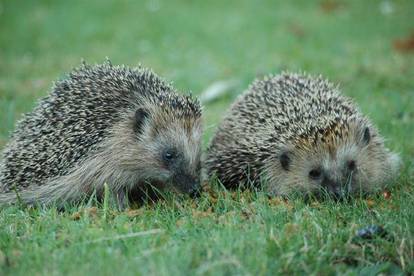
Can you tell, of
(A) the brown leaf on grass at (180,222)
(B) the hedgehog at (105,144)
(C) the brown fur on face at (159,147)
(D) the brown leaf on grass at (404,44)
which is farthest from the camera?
(D) the brown leaf on grass at (404,44)

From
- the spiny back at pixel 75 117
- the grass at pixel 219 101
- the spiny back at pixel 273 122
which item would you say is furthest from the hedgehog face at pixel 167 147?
the spiny back at pixel 273 122

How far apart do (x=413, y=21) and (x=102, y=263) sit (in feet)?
40.6

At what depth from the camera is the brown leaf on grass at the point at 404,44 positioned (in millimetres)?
12031

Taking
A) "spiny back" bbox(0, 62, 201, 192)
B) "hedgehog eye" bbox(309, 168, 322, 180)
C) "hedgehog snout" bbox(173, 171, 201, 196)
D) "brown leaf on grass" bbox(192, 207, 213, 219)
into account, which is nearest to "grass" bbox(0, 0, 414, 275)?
"brown leaf on grass" bbox(192, 207, 213, 219)

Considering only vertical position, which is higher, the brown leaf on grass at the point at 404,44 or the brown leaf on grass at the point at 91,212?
the brown leaf on grass at the point at 404,44

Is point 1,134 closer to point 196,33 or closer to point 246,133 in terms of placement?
point 246,133

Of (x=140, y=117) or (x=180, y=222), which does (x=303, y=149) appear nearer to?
(x=140, y=117)

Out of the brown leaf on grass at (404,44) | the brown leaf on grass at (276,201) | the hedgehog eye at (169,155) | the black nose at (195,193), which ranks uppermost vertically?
the brown leaf on grass at (404,44)

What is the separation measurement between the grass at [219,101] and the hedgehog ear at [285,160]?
616mm


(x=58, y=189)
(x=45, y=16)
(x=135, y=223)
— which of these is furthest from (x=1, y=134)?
(x=45, y=16)

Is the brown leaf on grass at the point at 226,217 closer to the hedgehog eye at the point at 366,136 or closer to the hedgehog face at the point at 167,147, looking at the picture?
the hedgehog face at the point at 167,147

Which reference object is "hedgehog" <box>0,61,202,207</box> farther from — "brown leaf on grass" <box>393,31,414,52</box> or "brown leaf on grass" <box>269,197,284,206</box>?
"brown leaf on grass" <box>393,31,414,52</box>

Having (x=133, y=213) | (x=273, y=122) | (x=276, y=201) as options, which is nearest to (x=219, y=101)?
(x=273, y=122)

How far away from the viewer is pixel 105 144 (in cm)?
544
